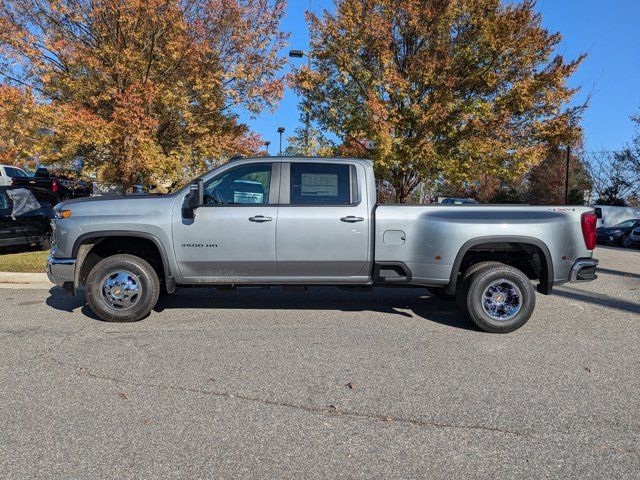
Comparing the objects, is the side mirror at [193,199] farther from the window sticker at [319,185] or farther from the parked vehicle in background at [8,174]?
the parked vehicle in background at [8,174]

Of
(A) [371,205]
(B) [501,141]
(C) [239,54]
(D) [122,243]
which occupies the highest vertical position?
(C) [239,54]

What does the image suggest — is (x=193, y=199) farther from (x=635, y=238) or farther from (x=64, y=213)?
(x=635, y=238)

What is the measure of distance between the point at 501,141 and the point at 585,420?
1040 cm

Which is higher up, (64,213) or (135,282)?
(64,213)

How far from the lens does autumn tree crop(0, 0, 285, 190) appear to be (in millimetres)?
9594

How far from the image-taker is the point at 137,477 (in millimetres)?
2695

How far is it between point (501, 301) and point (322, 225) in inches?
89.3

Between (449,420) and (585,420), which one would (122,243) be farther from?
(585,420)

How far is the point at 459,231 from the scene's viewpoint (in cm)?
549

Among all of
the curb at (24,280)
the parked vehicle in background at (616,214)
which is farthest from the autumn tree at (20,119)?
the parked vehicle in background at (616,214)

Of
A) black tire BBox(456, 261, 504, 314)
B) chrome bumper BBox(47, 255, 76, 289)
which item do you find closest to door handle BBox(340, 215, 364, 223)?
black tire BBox(456, 261, 504, 314)

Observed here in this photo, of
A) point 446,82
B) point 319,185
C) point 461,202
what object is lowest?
point 319,185

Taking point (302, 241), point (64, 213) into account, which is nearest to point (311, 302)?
point (302, 241)

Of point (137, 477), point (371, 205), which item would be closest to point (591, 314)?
point (371, 205)
